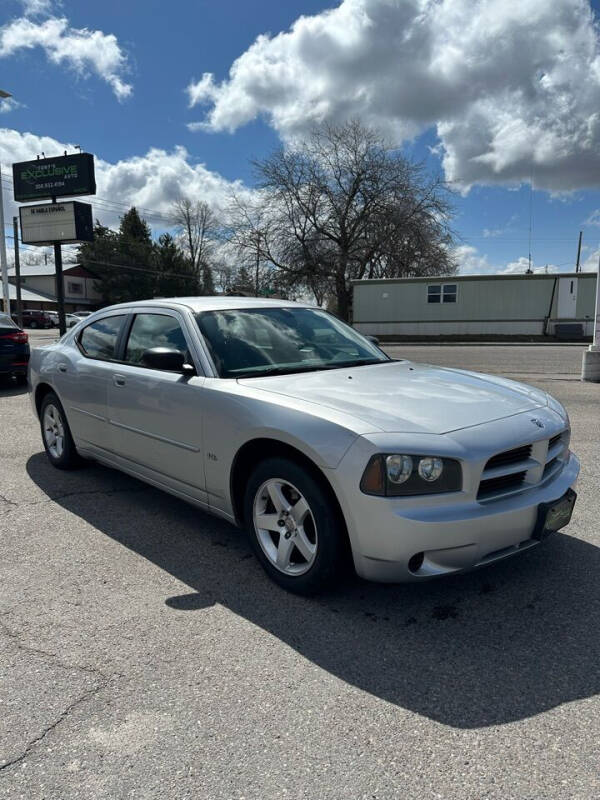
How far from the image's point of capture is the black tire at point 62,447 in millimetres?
5164

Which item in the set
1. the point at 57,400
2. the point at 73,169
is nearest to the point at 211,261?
the point at 73,169

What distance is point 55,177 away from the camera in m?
26.1

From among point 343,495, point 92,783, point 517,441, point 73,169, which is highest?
point 73,169

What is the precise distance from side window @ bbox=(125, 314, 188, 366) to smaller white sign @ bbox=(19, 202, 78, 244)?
77.7 feet

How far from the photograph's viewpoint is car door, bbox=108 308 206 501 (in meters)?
3.50

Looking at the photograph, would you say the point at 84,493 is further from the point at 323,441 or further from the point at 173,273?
the point at 173,273

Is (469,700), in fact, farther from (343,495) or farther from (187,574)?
(187,574)

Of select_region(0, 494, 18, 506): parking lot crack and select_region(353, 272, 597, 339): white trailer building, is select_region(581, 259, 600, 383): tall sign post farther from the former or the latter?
select_region(353, 272, 597, 339): white trailer building

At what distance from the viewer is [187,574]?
332 cm

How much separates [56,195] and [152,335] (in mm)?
25796

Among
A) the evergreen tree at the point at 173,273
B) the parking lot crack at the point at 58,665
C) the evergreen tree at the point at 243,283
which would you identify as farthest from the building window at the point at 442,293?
the evergreen tree at the point at 173,273

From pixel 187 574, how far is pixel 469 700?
5.62ft

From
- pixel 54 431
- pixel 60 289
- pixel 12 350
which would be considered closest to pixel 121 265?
pixel 60 289

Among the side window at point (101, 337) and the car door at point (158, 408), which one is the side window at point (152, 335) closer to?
the car door at point (158, 408)
